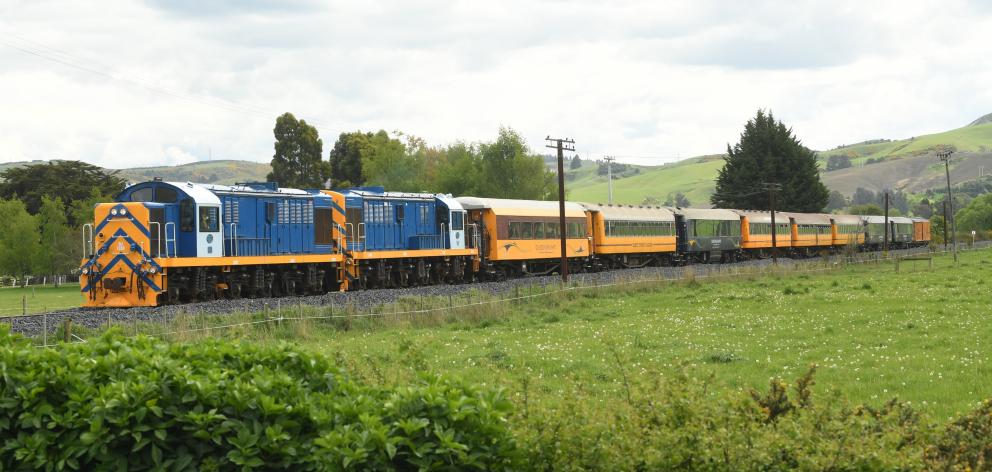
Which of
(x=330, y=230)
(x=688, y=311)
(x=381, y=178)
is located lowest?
(x=688, y=311)

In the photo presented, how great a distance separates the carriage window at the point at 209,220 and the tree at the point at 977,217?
182 metres

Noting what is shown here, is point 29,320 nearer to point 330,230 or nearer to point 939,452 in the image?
point 330,230

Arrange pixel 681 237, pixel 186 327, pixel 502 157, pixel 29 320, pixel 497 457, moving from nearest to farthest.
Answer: pixel 497 457
pixel 186 327
pixel 29 320
pixel 681 237
pixel 502 157

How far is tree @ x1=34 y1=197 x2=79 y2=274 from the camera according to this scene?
67.2 metres

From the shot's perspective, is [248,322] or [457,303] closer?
[248,322]

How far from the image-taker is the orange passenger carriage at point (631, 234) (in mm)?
54688

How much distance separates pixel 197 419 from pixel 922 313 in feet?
70.8

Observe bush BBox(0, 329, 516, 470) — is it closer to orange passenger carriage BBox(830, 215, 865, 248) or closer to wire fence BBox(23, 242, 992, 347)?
wire fence BBox(23, 242, 992, 347)

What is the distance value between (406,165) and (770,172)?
39065 millimetres

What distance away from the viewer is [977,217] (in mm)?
180375

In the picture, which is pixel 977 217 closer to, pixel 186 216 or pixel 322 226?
pixel 322 226


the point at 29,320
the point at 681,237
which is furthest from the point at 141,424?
the point at 681,237

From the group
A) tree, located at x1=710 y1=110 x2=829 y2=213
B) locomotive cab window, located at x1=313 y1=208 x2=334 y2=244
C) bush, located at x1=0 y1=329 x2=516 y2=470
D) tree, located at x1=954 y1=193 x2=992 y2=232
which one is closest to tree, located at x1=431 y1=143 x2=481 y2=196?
tree, located at x1=710 y1=110 x2=829 y2=213

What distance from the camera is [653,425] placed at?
6848 millimetres
